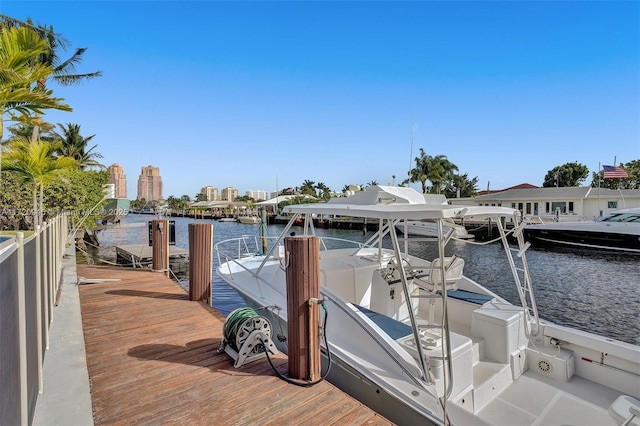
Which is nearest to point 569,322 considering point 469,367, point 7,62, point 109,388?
point 469,367

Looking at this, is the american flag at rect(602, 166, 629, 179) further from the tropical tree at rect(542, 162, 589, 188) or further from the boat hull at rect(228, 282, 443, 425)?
the boat hull at rect(228, 282, 443, 425)

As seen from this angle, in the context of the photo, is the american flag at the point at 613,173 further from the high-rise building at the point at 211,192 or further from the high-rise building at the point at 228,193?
the high-rise building at the point at 211,192

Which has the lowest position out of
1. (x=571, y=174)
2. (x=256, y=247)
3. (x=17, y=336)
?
(x=256, y=247)

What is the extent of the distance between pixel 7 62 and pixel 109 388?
241 inches

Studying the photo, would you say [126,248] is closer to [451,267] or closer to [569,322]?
[451,267]

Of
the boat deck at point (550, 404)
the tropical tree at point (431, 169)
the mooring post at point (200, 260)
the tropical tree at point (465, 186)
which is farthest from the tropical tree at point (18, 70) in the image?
the tropical tree at point (465, 186)

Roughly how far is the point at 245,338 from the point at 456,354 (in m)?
2.02

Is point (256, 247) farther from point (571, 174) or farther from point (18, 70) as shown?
point (571, 174)

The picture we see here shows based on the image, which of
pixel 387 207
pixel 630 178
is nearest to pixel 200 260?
pixel 387 207

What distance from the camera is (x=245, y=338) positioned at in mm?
3459

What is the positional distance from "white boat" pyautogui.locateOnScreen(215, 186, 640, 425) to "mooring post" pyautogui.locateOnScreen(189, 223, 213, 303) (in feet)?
3.21

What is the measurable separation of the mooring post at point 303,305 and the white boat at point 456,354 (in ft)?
0.55

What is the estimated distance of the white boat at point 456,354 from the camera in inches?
120

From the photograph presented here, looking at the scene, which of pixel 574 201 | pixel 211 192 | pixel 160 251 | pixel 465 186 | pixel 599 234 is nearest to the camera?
pixel 160 251
